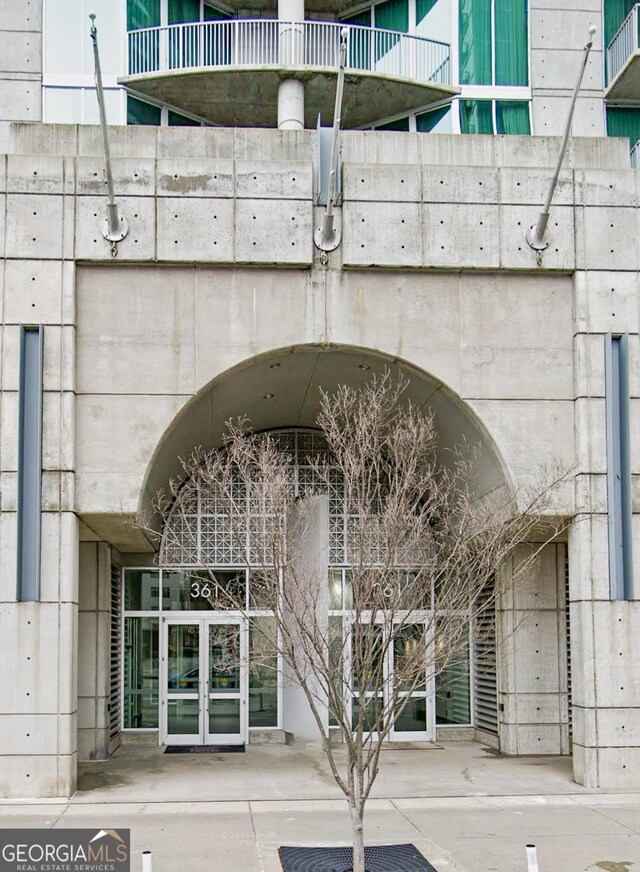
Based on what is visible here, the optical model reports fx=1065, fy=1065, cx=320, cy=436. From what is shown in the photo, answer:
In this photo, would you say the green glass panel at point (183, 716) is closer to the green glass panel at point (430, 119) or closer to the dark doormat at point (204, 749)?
the dark doormat at point (204, 749)

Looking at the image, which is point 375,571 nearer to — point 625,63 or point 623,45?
point 625,63

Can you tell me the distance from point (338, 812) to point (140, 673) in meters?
7.32

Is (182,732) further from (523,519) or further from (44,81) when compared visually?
(44,81)

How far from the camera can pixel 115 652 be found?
1964 cm

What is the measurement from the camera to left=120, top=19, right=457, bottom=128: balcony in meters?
21.9

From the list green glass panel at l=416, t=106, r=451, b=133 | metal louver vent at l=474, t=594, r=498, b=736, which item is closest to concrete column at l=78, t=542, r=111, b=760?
metal louver vent at l=474, t=594, r=498, b=736

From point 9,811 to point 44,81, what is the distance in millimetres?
14269

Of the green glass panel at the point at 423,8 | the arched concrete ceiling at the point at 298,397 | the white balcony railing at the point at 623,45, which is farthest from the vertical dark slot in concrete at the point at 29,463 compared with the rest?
the white balcony railing at the point at 623,45

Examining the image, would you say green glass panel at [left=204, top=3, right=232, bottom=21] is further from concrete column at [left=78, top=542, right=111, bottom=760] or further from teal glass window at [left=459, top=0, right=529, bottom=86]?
concrete column at [left=78, top=542, right=111, bottom=760]

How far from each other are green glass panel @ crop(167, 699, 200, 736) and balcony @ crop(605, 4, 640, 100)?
14769mm

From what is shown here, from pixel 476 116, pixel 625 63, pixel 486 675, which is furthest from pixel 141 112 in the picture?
pixel 486 675

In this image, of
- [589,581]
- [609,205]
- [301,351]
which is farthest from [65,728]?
[609,205]

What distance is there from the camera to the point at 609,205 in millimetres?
16219

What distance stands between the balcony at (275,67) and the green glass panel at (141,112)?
0.82 feet
